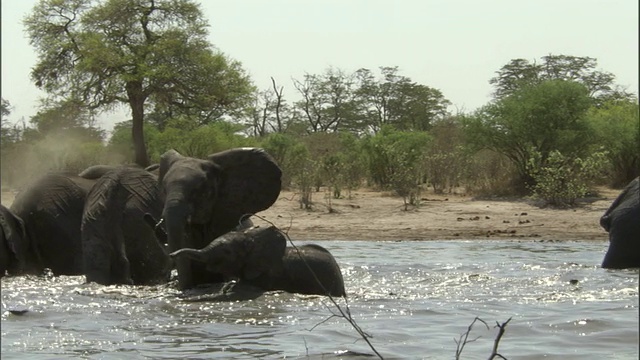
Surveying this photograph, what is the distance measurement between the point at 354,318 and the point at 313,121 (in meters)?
43.0

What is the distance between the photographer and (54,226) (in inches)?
355

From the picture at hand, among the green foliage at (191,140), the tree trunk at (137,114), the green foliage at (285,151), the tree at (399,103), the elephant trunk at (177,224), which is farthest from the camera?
the tree at (399,103)

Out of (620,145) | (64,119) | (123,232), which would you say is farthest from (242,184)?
(64,119)

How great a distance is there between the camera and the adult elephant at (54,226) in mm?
9016

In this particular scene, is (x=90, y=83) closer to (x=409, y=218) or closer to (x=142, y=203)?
(x=409, y=218)

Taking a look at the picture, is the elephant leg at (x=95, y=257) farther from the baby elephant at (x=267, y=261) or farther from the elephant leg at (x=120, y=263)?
the baby elephant at (x=267, y=261)

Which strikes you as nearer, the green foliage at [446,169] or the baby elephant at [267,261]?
the baby elephant at [267,261]

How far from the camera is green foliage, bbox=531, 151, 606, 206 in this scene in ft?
62.9

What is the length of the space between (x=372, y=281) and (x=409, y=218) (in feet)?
27.1

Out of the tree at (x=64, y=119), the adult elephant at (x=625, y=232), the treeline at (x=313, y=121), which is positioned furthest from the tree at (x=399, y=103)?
the adult elephant at (x=625, y=232)

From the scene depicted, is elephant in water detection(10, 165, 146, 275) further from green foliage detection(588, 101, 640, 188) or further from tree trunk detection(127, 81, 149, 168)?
tree trunk detection(127, 81, 149, 168)

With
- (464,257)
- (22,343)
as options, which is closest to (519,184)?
(464,257)

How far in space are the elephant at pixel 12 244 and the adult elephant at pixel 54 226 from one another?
0.43ft

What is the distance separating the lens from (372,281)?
10.2 metres
